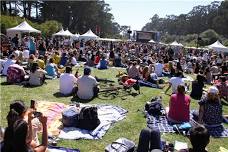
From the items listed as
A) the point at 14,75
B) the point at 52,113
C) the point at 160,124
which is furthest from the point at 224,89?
the point at 14,75

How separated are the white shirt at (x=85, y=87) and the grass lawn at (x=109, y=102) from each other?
30 centimetres

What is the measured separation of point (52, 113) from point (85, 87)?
2.29 m

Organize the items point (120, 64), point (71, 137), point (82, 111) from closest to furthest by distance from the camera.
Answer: point (71, 137) < point (82, 111) < point (120, 64)

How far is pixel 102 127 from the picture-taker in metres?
8.89

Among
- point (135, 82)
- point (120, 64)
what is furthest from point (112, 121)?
point (120, 64)

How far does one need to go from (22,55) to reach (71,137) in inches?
472

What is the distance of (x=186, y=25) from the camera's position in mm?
151125

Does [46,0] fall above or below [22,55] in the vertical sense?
above

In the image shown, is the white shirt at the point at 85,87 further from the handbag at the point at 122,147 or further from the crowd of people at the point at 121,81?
the handbag at the point at 122,147

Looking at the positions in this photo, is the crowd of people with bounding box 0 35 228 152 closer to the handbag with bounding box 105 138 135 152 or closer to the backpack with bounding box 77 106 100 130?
the handbag with bounding box 105 138 135 152

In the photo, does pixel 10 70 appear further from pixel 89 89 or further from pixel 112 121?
pixel 112 121

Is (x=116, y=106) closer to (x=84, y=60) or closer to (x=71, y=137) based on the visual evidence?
(x=71, y=137)

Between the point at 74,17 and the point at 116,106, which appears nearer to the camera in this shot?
the point at 116,106

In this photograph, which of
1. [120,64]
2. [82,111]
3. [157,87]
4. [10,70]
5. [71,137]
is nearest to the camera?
[71,137]
